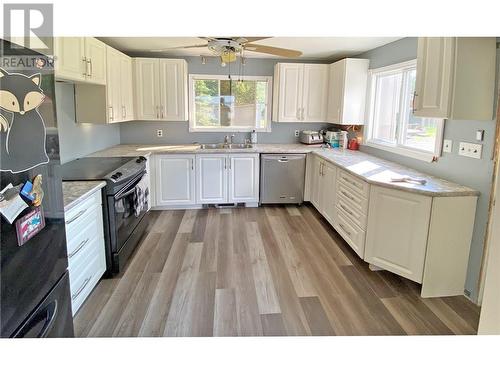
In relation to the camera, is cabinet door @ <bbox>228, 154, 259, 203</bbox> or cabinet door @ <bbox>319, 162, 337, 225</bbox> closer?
cabinet door @ <bbox>319, 162, 337, 225</bbox>

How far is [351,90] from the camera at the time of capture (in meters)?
4.57

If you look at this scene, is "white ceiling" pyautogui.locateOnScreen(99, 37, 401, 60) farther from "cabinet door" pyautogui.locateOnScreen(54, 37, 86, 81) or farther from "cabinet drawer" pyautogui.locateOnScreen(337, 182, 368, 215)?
"cabinet drawer" pyautogui.locateOnScreen(337, 182, 368, 215)

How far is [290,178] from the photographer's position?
497 cm

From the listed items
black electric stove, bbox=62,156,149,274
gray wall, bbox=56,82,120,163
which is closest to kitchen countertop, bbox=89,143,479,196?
gray wall, bbox=56,82,120,163

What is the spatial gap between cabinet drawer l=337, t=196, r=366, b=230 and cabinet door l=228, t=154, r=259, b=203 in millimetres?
1487

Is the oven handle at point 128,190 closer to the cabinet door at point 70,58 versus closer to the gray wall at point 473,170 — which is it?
the cabinet door at point 70,58

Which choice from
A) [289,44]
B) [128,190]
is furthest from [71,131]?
[289,44]

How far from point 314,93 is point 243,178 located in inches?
67.7

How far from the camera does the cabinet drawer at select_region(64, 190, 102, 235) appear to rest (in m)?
2.12

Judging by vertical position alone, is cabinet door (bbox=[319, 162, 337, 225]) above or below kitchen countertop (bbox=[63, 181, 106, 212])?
below

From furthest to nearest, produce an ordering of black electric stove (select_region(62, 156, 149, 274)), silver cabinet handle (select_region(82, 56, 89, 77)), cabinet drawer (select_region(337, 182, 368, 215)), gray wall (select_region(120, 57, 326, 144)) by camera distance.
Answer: gray wall (select_region(120, 57, 326, 144)) → cabinet drawer (select_region(337, 182, 368, 215)) → silver cabinet handle (select_region(82, 56, 89, 77)) → black electric stove (select_region(62, 156, 149, 274))
